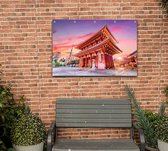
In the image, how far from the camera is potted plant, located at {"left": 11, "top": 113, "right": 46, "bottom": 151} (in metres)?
4.77

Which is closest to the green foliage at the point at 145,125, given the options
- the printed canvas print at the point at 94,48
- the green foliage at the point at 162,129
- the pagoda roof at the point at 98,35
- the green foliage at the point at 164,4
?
the green foliage at the point at 162,129

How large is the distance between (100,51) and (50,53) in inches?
32.7

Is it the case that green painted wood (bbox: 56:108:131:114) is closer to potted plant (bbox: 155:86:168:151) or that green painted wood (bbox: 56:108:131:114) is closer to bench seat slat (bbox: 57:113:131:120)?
bench seat slat (bbox: 57:113:131:120)

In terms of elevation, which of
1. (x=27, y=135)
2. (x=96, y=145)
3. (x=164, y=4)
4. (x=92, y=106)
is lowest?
(x=96, y=145)

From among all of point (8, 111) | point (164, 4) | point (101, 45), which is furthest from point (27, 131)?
point (164, 4)

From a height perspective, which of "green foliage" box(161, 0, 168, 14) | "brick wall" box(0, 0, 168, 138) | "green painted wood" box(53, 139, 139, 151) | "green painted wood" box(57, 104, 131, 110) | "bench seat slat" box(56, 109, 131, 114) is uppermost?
"green foliage" box(161, 0, 168, 14)

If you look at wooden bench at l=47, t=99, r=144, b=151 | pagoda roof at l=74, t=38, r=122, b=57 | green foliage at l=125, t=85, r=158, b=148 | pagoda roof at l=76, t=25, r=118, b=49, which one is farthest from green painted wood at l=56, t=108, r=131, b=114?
pagoda roof at l=76, t=25, r=118, b=49

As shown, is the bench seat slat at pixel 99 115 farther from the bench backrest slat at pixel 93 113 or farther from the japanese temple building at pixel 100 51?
the japanese temple building at pixel 100 51

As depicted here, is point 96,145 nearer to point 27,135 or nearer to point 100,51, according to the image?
point 27,135

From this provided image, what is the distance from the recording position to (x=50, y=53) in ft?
17.3

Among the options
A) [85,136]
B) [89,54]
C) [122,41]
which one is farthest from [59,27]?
[85,136]

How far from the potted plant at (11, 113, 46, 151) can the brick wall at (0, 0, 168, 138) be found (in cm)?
48

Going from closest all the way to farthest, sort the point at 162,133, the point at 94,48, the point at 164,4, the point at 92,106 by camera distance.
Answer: the point at 162,133
the point at 164,4
the point at 92,106
the point at 94,48

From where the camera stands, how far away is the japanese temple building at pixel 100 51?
209 inches
